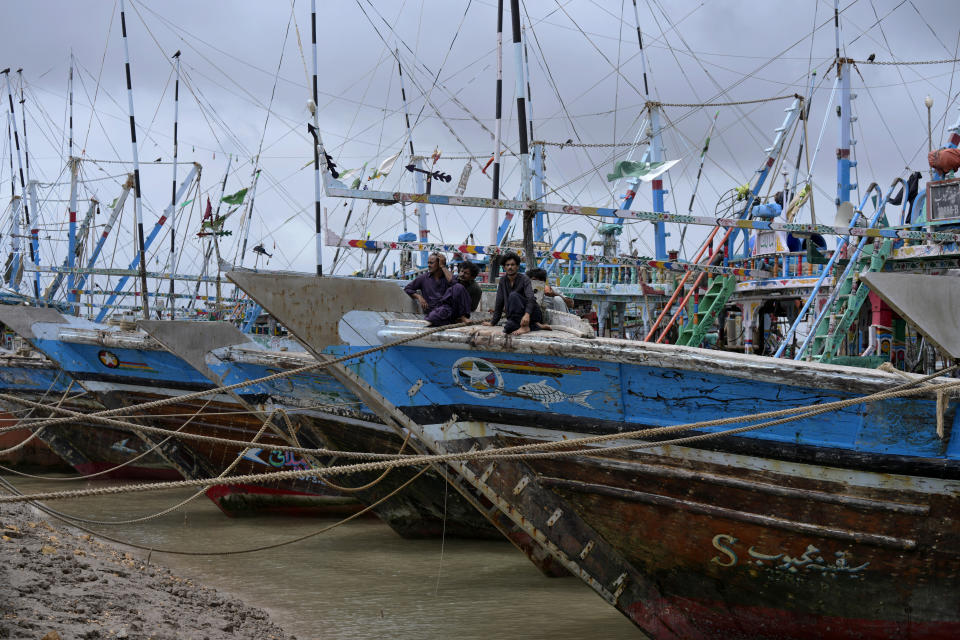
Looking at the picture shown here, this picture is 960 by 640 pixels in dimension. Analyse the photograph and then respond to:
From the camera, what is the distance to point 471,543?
1184 centimetres

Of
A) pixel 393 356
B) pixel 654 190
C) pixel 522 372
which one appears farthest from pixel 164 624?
pixel 654 190

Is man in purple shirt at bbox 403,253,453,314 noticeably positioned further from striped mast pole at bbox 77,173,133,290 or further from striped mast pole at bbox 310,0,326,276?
striped mast pole at bbox 77,173,133,290

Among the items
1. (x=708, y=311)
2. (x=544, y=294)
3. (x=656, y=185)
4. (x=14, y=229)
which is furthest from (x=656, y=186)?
(x=14, y=229)

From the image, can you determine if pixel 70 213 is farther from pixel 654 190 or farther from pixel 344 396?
pixel 344 396

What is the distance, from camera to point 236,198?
2286cm

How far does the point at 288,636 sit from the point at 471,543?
4.68m

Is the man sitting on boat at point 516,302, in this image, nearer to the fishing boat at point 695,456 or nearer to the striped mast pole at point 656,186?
the fishing boat at point 695,456

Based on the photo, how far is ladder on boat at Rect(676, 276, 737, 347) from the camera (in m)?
12.3

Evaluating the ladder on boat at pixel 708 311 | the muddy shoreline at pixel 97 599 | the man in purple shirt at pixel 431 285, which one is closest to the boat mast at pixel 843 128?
the ladder on boat at pixel 708 311

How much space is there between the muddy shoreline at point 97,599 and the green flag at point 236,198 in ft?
46.4

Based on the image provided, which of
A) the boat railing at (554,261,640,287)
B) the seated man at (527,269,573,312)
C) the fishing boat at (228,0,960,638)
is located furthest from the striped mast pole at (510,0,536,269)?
the boat railing at (554,261,640,287)

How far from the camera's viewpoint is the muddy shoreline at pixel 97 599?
592cm

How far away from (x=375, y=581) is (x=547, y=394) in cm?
435

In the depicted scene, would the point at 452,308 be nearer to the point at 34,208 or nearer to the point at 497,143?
the point at 497,143
